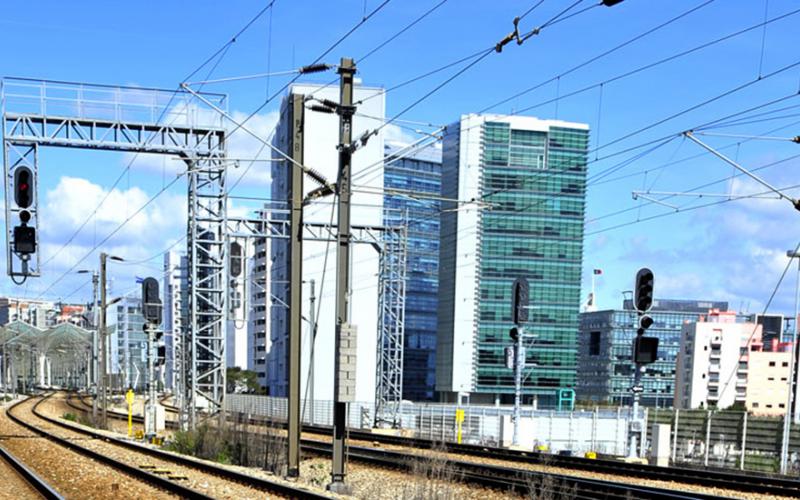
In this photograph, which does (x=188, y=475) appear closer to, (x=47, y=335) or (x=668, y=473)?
(x=668, y=473)

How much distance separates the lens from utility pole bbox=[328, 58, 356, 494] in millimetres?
19078

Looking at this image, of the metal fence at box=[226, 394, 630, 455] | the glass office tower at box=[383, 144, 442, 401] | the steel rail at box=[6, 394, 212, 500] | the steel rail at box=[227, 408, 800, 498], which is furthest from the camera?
the glass office tower at box=[383, 144, 442, 401]

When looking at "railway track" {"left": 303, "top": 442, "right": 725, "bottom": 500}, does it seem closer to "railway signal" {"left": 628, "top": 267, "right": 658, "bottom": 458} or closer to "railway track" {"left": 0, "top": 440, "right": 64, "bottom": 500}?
"railway signal" {"left": 628, "top": 267, "right": 658, "bottom": 458}

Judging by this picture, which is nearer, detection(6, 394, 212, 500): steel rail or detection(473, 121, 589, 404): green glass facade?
detection(6, 394, 212, 500): steel rail

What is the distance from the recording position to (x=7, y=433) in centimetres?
3819

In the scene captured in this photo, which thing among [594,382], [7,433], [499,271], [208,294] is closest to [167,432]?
[7,433]

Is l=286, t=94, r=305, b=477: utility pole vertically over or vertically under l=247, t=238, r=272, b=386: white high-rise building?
over

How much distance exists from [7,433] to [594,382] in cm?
11793

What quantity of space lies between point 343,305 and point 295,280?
3.13m

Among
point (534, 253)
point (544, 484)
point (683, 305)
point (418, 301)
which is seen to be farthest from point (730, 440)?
point (683, 305)

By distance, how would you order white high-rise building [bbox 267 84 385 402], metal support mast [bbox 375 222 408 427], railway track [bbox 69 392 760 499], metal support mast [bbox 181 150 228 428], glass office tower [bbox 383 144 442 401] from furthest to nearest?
glass office tower [bbox 383 144 442 401] → white high-rise building [bbox 267 84 385 402] → metal support mast [bbox 375 222 408 427] → metal support mast [bbox 181 150 228 428] → railway track [bbox 69 392 760 499]

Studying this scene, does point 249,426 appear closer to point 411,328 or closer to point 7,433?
point 7,433

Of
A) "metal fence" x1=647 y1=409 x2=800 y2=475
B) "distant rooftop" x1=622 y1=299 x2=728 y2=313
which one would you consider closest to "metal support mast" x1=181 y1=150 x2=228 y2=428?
"metal fence" x1=647 y1=409 x2=800 y2=475

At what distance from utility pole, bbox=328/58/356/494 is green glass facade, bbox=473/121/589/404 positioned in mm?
95930
